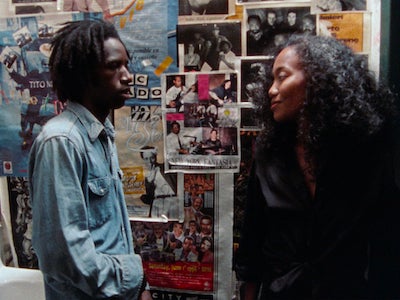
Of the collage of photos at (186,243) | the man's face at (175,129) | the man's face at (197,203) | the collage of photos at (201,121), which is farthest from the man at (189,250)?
the man's face at (175,129)

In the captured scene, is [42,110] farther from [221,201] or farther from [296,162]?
[296,162]

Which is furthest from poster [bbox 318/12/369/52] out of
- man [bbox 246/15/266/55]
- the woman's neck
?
the woman's neck

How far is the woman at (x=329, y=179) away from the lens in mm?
915

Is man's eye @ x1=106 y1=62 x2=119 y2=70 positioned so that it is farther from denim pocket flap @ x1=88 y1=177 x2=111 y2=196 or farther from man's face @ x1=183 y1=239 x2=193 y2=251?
man's face @ x1=183 y1=239 x2=193 y2=251

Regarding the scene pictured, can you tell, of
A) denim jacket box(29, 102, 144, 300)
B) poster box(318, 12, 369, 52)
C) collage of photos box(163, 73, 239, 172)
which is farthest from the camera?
collage of photos box(163, 73, 239, 172)

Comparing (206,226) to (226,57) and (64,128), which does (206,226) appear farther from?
(64,128)

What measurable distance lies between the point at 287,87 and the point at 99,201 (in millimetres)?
479

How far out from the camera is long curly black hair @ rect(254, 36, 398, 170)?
0.92 m

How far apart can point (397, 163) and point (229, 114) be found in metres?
0.51

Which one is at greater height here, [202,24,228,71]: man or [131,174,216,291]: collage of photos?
[202,24,228,71]: man

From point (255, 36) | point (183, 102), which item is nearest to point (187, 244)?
point (183, 102)

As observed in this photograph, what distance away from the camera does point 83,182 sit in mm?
895

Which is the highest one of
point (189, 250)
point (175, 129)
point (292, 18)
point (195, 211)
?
point (292, 18)

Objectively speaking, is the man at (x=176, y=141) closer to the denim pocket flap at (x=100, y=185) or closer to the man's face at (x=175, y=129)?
the man's face at (x=175, y=129)
